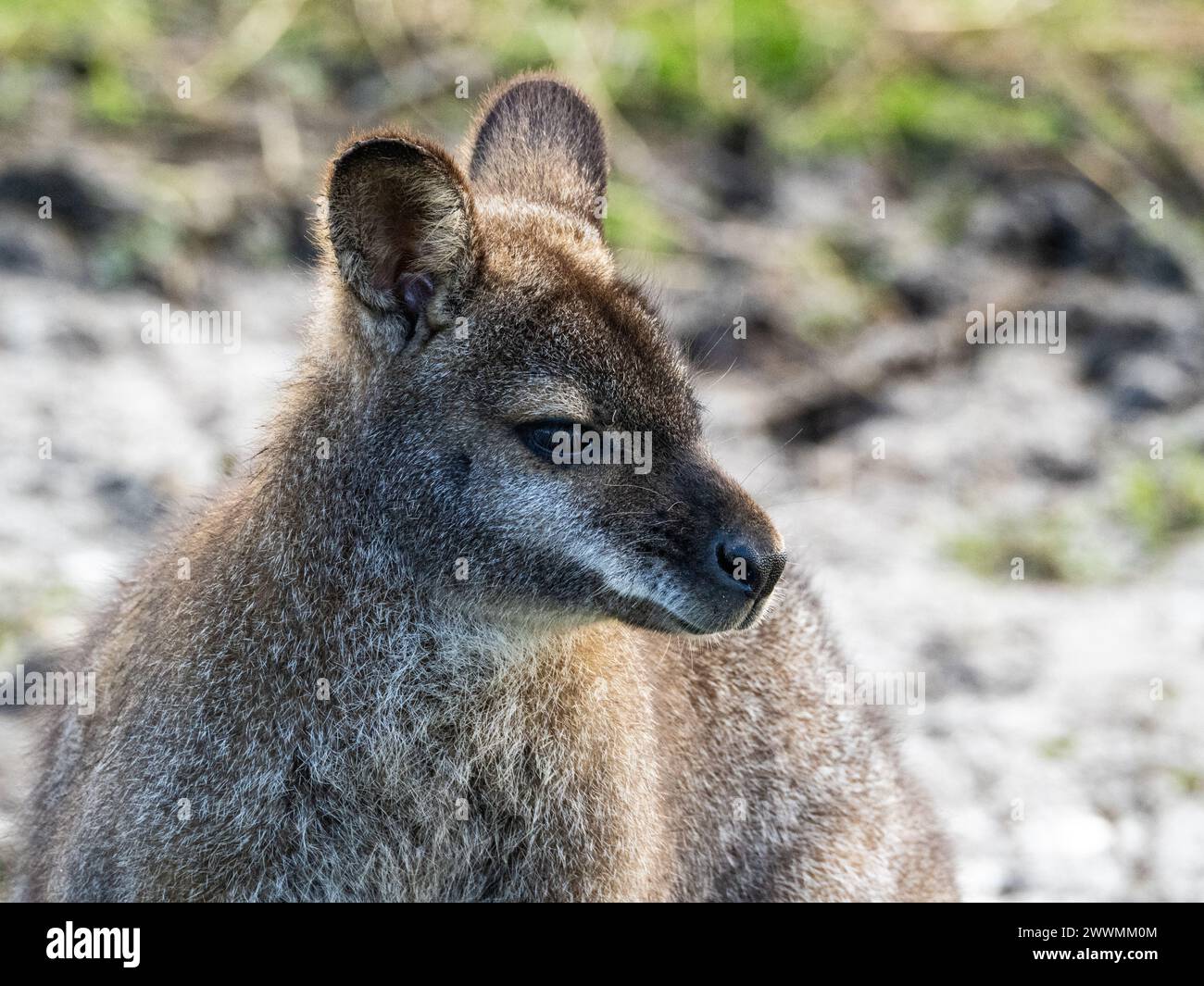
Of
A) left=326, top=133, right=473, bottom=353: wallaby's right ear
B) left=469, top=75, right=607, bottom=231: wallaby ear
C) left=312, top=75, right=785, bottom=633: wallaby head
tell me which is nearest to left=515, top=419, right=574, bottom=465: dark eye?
left=312, top=75, right=785, bottom=633: wallaby head

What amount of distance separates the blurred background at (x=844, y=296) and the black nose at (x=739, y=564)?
1.88m

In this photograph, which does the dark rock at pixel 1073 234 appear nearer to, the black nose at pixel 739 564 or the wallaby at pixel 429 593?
the wallaby at pixel 429 593

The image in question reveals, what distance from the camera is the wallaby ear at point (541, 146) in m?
5.30

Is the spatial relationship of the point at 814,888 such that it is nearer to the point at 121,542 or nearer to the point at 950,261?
the point at 121,542

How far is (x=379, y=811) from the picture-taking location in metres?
4.65

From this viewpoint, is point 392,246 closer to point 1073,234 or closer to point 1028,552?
point 1028,552

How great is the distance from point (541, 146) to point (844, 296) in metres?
5.90

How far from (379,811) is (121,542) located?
11.7 ft

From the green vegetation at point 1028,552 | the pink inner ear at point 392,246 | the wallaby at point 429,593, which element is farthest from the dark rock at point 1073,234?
the pink inner ear at point 392,246

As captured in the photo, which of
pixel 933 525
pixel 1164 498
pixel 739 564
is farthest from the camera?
pixel 1164 498

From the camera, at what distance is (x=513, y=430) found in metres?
4.47

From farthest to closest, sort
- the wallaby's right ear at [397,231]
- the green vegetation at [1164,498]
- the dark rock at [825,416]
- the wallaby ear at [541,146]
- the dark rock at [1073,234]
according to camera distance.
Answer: the dark rock at [1073,234], the dark rock at [825,416], the green vegetation at [1164,498], the wallaby ear at [541,146], the wallaby's right ear at [397,231]

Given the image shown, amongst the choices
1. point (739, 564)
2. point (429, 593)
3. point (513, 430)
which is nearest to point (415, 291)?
→ point (513, 430)
